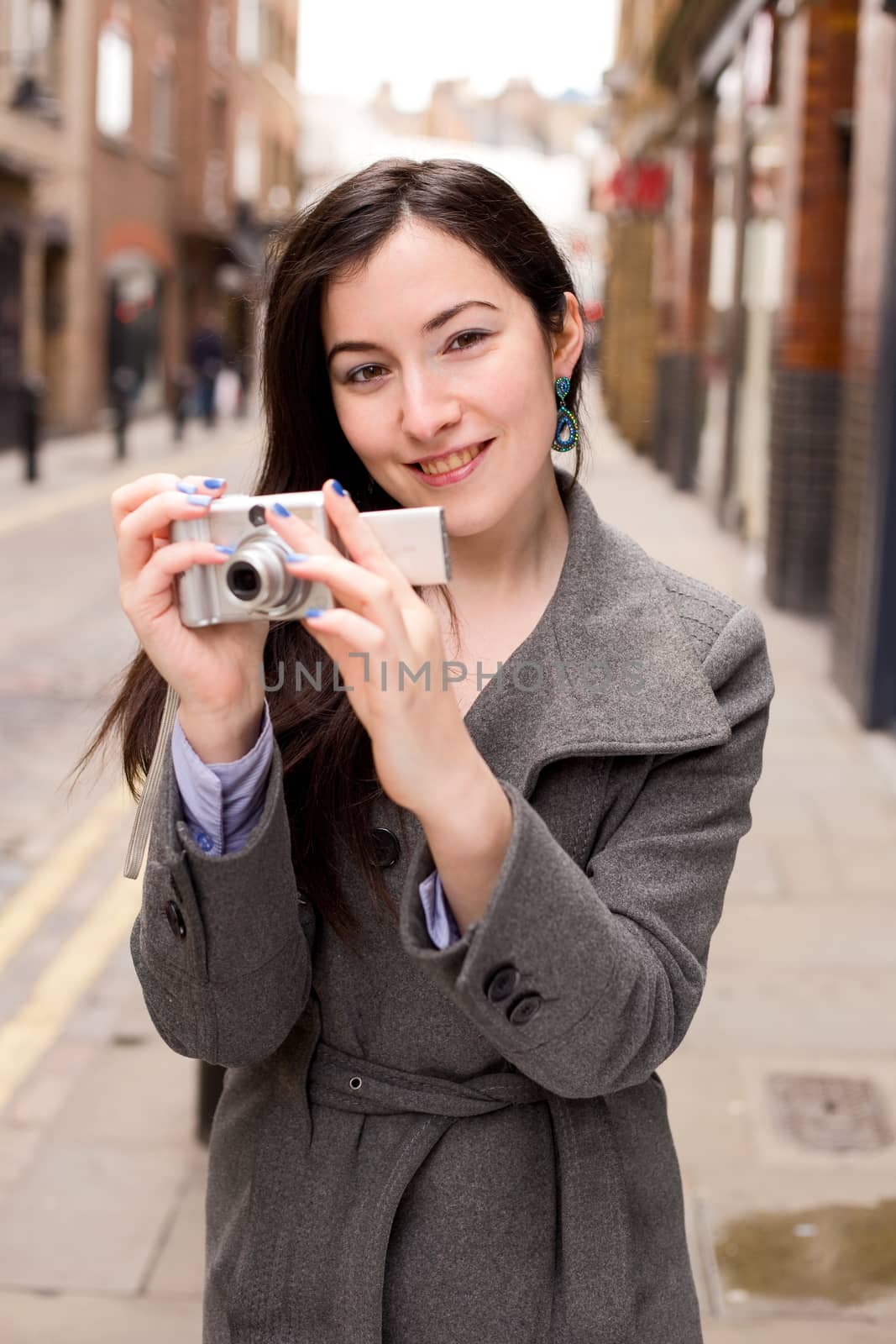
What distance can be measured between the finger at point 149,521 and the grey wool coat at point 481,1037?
204 mm

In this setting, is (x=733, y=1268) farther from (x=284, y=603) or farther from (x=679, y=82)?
(x=679, y=82)

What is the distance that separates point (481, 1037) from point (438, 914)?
10.7 inches

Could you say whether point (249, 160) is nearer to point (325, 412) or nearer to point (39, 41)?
point (39, 41)

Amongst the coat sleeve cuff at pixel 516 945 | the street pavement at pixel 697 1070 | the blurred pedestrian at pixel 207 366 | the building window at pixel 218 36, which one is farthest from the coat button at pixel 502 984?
the building window at pixel 218 36

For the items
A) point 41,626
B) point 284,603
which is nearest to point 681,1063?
point 284,603

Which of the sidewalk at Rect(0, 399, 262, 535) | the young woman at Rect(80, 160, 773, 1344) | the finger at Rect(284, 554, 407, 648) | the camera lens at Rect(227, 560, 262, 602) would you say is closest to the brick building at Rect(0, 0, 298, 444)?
the sidewalk at Rect(0, 399, 262, 535)

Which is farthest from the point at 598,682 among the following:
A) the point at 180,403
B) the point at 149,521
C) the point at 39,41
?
the point at 39,41

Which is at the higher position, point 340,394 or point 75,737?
point 340,394

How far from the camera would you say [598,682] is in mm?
1514

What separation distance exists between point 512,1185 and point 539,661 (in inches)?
19.7

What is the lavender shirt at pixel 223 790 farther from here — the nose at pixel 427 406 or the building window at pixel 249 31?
the building window at pixel 249 31

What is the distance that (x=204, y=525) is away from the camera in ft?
4.15

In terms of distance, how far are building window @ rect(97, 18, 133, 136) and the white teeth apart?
80.5 ft

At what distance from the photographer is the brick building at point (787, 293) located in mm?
7008
